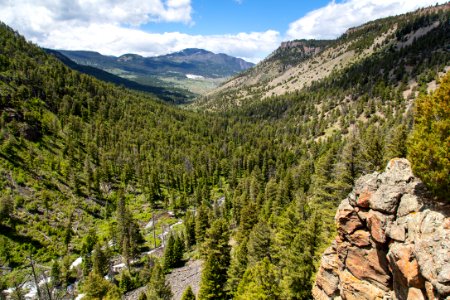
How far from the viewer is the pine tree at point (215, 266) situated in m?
42.9

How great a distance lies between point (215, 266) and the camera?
45.0 m

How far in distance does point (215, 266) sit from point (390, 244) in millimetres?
33035

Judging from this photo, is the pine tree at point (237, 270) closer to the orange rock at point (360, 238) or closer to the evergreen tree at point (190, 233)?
the orange rock at point (360, 238)

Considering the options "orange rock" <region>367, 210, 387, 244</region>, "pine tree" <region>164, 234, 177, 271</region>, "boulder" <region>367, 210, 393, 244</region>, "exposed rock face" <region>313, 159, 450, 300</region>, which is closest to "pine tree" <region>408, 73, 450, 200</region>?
"exposed rock face" <region>313, 159, 450, 300</region>

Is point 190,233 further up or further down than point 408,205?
further down

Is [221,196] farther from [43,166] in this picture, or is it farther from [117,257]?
[43,166]

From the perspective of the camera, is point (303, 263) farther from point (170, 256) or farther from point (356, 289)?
point (170, 256)

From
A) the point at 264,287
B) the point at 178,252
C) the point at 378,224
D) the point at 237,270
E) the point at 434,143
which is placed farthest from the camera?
the point at 178,252

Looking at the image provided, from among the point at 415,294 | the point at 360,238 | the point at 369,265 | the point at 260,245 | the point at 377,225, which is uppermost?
the point at 377,225

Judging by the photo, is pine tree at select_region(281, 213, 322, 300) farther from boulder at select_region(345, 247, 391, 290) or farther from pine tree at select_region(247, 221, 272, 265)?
pine tree at select_region(247, 221, 272, 265)

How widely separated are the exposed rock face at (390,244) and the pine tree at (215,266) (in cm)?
2290

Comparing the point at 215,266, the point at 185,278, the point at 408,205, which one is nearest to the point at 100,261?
the point at 185,278

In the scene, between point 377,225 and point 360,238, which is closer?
point 377,225

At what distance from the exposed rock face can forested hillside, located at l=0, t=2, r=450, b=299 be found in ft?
24.0
